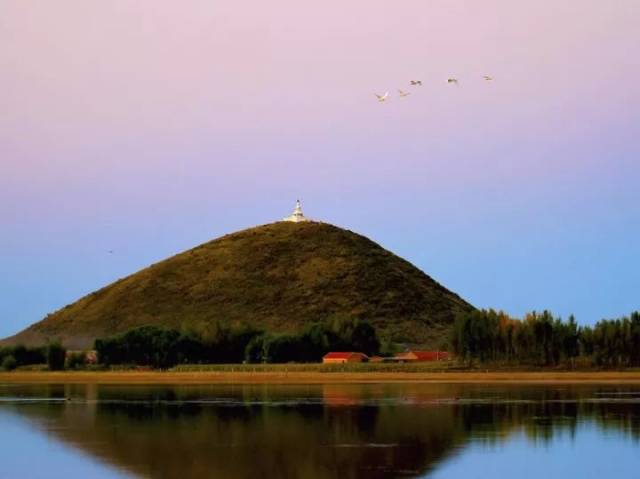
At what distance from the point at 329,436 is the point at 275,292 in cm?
12905

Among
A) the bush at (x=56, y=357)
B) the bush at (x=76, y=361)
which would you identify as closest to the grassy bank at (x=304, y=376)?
the bush at (x=56, y=357)

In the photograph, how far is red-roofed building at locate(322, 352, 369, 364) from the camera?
119094 mm

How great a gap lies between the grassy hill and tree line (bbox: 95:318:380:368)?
2384 centimetres

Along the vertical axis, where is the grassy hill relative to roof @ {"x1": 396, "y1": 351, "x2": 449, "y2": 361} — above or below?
above

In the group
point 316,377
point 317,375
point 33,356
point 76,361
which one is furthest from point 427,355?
point 33,356

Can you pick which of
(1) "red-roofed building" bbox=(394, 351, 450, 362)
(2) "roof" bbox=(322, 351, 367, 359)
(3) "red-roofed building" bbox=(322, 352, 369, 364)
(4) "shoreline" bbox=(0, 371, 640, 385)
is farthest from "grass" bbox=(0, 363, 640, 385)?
→ (1) "red-roofed building" bbox=(394, 351, 450, 362)

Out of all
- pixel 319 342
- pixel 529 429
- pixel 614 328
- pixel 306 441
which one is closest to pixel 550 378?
pixel 614 328

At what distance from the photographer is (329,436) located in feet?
149

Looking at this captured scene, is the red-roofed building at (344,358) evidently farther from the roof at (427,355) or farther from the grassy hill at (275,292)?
the grassy hill at (275,292)

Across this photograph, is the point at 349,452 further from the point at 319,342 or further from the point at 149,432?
the point at 319,342

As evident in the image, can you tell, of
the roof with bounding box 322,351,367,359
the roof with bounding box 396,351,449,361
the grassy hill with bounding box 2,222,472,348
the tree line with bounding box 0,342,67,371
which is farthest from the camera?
the grassy hill with bounding box 2,222,472,348

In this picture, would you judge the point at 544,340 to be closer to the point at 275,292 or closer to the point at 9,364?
the point at 9,364

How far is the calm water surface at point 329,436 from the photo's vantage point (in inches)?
1441

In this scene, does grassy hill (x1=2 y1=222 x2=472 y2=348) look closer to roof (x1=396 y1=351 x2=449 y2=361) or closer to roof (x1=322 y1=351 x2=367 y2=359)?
roof (x1=396 y1=351 x2=449 y2=361)
